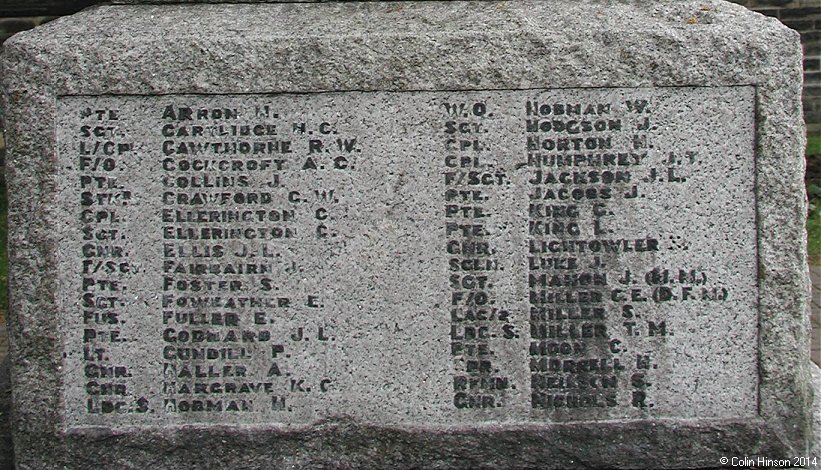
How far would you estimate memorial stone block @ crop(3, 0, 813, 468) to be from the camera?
8.75 ft

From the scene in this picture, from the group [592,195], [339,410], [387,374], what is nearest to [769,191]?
[592,195]

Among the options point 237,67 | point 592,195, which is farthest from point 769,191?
point 237,67

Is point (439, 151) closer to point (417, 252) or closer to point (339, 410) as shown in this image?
point (417, 252)

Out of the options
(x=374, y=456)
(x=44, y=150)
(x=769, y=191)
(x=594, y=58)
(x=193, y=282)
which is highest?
(x=594, y=58)

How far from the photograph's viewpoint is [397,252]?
8.87 ft

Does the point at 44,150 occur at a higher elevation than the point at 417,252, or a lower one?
higher

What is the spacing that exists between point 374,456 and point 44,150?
130 centimetres

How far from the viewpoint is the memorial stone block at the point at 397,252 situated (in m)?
2.67

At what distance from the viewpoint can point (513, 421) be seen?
271 cm

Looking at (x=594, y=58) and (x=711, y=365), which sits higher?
(x=594, y=58)

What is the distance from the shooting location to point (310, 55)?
2.66 m

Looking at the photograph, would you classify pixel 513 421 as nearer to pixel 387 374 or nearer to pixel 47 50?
pixel 387 374

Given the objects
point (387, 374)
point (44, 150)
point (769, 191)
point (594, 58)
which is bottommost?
point (387, 374)

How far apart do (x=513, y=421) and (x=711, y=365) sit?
60cm
